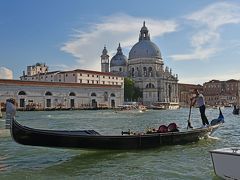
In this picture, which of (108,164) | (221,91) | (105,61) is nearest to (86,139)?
(108,164)

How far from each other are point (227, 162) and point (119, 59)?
3225 inches

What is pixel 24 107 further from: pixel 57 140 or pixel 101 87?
pixel 57 140

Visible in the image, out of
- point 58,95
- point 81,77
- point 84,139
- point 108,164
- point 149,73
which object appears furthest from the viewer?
point 149,73

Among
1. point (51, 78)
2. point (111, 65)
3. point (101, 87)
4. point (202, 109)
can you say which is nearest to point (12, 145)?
point (202, 109)

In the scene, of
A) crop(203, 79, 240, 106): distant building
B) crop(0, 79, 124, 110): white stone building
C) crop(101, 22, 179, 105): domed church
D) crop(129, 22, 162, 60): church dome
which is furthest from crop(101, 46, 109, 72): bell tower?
crop(203, 79, 240, 106): distant building

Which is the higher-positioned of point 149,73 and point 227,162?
point 149,73

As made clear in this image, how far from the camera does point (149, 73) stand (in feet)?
261

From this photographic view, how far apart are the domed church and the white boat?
70.5m

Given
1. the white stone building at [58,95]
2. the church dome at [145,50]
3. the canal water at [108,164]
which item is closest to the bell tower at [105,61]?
the church dome at [145,50]

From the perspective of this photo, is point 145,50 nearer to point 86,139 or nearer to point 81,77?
point 81,77

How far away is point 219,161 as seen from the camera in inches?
196

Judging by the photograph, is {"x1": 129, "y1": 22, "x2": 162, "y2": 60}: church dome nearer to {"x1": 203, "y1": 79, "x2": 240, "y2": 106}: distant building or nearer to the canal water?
{"x1": 203, "y1": 79, "x2": 240, "y2": 106}: distant building

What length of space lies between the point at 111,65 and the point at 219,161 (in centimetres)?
8127

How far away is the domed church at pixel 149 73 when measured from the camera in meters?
77.8
